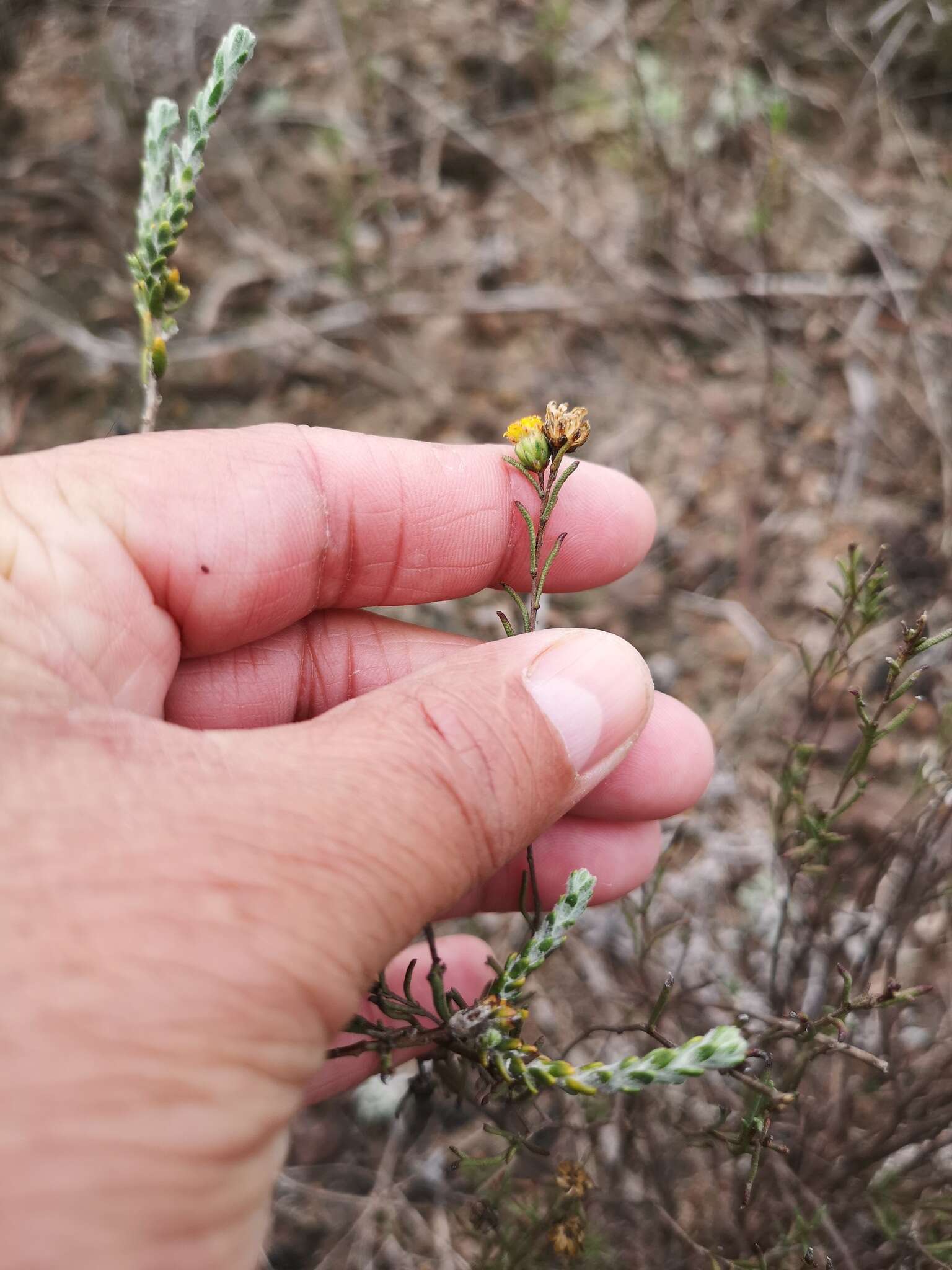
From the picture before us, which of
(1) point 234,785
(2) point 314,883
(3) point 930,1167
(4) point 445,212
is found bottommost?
(3) point 930,1167

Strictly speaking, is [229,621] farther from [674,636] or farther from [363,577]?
[674,636]

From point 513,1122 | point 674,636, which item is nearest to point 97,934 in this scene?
point 513,1122

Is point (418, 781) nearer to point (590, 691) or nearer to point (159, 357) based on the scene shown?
point (590, 691)

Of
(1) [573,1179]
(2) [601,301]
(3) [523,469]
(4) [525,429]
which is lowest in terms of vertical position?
(1) [573,1179]

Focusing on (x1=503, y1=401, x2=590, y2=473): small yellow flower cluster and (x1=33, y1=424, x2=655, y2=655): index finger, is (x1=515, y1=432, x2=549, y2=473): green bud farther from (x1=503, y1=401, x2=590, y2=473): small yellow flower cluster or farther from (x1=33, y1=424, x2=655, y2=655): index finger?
(x1=33, y1=424, x2=655, y2=655): index finger

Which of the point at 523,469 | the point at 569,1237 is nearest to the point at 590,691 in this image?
the point at 523,469

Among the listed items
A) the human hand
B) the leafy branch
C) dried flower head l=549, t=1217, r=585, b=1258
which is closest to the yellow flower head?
the human hand
